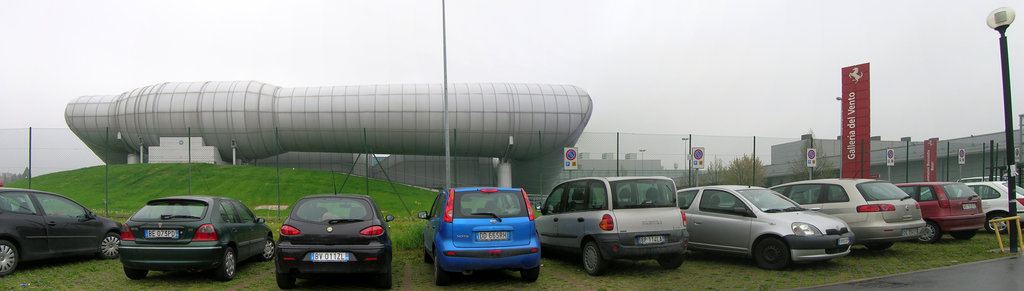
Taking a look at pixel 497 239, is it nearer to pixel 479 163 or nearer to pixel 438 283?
pixel 438 283

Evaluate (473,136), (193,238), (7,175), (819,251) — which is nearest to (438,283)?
(193,238)

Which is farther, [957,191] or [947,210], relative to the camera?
[957,191]

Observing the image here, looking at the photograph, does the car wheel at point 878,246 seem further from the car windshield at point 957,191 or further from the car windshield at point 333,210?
the car windshield at point 333,210

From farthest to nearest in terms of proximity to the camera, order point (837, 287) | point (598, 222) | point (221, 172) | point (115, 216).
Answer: point (221, 172), point (115, 216), point (598, 222), point (837, 287)

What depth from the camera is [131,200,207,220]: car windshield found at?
7558mm

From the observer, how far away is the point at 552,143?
131 ft

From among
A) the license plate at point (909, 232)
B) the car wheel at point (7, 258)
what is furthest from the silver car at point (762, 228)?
the car wheel at point (7, 258)

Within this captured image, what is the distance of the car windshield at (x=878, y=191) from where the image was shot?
9867 millimetres

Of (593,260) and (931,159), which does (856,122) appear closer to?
(931,159)

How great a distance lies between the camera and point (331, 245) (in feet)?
22.8

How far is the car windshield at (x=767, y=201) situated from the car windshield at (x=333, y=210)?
19.3ft

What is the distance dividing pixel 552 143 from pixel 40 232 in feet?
108

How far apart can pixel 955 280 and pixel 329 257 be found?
7.69 m

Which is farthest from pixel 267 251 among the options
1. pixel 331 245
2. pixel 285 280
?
pixel 331 245
